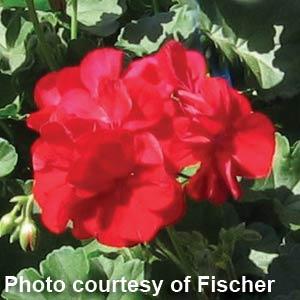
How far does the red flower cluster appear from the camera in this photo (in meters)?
1.16

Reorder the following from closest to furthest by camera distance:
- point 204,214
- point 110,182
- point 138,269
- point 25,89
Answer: point 110,182
point 138,269
point 204,214
point 25,89

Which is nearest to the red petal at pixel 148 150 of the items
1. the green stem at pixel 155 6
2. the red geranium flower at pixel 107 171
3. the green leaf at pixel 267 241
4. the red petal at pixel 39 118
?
the red geranium flower at pixel 107 171

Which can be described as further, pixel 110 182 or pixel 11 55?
pixel 11 55

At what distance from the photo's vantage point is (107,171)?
3.82 feet

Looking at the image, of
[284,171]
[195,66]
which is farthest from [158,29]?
[195,66]

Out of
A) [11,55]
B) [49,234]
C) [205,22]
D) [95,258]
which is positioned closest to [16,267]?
[49,234]

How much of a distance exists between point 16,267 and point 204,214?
257 mm

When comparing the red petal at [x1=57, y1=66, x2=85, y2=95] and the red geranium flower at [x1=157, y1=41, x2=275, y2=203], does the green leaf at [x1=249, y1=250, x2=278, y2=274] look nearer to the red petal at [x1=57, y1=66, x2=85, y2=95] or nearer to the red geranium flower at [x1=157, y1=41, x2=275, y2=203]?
the red geranium flower at [x1=157, y1=41, x2=275, y2=203]

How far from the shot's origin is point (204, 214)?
1.49 metres

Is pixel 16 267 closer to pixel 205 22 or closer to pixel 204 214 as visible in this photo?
pixel 204 214

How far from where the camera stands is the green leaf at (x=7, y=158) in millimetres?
1505

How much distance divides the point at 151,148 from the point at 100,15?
0.61 m

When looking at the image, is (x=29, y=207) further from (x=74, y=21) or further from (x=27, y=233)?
(x=74, y=21)

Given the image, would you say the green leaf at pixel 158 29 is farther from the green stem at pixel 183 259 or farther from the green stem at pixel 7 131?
the green stem at pixel 183 259
